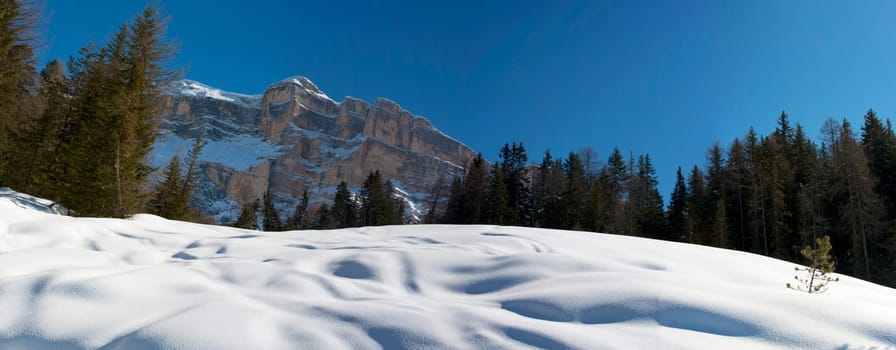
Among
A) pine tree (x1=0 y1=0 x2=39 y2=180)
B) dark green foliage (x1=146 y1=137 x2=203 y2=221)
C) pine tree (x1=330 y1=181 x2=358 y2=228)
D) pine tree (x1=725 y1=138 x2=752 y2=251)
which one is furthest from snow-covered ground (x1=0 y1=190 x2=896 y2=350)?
pine tree (x1=330 y1=181 x2=358 y2=228)

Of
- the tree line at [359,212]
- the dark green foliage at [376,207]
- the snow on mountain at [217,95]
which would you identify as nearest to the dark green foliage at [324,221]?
the tree line at [359,212]

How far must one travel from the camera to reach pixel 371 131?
12350 cm

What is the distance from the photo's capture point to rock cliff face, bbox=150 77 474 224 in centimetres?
10750

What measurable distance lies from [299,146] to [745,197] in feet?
355

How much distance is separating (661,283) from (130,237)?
228 inches

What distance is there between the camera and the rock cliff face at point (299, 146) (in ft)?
353

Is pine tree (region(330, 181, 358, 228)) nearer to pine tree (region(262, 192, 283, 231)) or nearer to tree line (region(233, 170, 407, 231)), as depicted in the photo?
tree line (region(233, 170, 407, 231))

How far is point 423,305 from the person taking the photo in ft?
8.32

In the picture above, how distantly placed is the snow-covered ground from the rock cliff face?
3911 inches

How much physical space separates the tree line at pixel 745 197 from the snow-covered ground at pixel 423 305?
78.2ft

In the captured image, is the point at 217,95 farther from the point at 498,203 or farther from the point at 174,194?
the point at 174,194

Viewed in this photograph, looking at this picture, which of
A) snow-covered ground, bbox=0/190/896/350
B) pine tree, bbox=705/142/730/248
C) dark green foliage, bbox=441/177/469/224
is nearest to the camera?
snow-covered ground, bbox=0/190/896/350

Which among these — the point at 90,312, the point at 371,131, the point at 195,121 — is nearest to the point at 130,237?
the point at 90,312

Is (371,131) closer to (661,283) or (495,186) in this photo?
(495,186)
